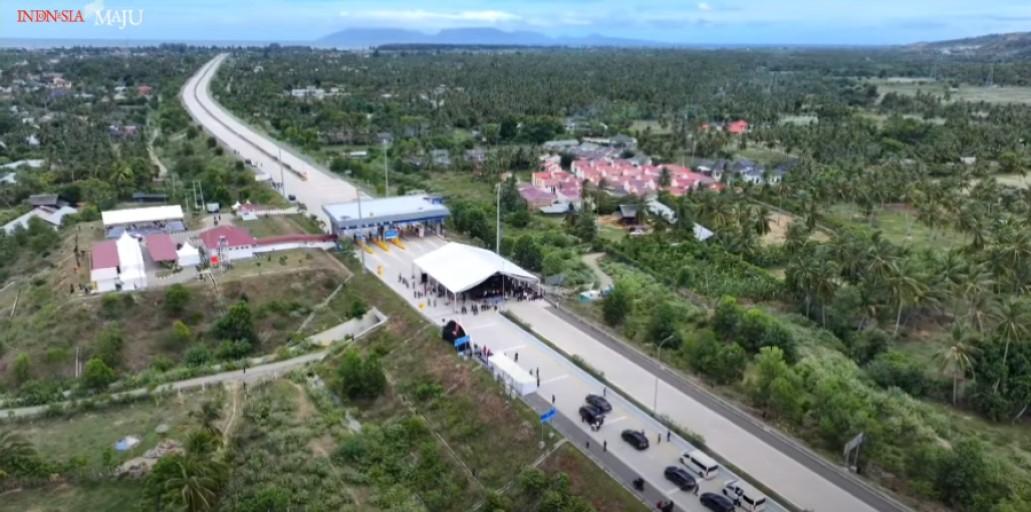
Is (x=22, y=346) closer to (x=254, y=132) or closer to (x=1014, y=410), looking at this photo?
(x=1014, y=410)

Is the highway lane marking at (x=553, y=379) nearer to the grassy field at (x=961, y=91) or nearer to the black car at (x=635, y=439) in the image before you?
the black car at (x=635, y=439)

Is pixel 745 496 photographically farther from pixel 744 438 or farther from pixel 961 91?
pixel 961 91

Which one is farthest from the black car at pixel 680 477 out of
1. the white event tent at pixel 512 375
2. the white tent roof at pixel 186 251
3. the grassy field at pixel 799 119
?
the grassy field at pixel 799 119

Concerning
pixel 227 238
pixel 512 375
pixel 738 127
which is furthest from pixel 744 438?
pixel 738 127

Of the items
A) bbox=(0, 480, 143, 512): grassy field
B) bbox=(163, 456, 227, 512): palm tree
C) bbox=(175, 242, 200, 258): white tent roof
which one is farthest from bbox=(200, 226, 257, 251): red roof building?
bbox=(163, 456, 227, 512): palm tree

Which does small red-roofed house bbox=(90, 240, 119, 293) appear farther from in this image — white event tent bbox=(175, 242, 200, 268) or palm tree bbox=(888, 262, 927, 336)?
palm tree bbox=(888, 262, 927, 336)

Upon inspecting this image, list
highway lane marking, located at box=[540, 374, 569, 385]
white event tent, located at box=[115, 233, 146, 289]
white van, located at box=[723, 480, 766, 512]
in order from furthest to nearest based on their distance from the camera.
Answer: white event tent, located at box=[115, 233, 146, 289], highway lane marking, located at box=[540, 374, 569, 385], white van, located at box=[723, 480, 766, 512]
